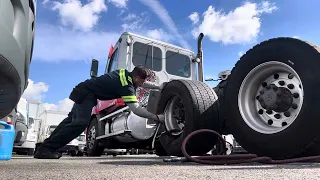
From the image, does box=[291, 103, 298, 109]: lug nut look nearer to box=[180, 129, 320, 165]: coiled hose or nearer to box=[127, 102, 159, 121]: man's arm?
box=[180, 129, 320, 165]: coiled hose

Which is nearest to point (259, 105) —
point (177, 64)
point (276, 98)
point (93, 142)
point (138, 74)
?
point (276, 98)

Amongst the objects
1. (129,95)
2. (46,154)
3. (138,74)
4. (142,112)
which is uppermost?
(138,74)

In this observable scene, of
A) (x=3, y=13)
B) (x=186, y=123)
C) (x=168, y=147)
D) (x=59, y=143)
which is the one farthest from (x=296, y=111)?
(x=59, y=143)

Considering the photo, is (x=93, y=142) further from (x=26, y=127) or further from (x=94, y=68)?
(x=94, y=68)

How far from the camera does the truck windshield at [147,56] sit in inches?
251

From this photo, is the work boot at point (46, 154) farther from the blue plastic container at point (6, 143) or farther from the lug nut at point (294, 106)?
the lug nut at point (294, 106)

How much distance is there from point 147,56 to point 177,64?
28.2 inches

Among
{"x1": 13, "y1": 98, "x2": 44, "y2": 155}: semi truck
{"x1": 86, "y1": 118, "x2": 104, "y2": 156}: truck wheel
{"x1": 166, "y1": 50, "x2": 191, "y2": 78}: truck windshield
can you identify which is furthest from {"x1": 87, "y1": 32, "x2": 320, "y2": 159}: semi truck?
{"x1": 13, "y1": 98, "x2": 44, "y2": 155}: semi truck

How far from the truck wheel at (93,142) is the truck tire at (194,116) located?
3.23 metres

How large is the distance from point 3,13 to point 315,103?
218cm

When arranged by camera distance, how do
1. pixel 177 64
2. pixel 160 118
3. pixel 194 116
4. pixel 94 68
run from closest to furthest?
pixel 194 116, pixel 160 118, pixel 94 68, pixel 177 64

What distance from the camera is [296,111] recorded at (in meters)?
2.79

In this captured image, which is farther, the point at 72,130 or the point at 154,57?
the point at 154,57

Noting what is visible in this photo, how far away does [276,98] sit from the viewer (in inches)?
113
